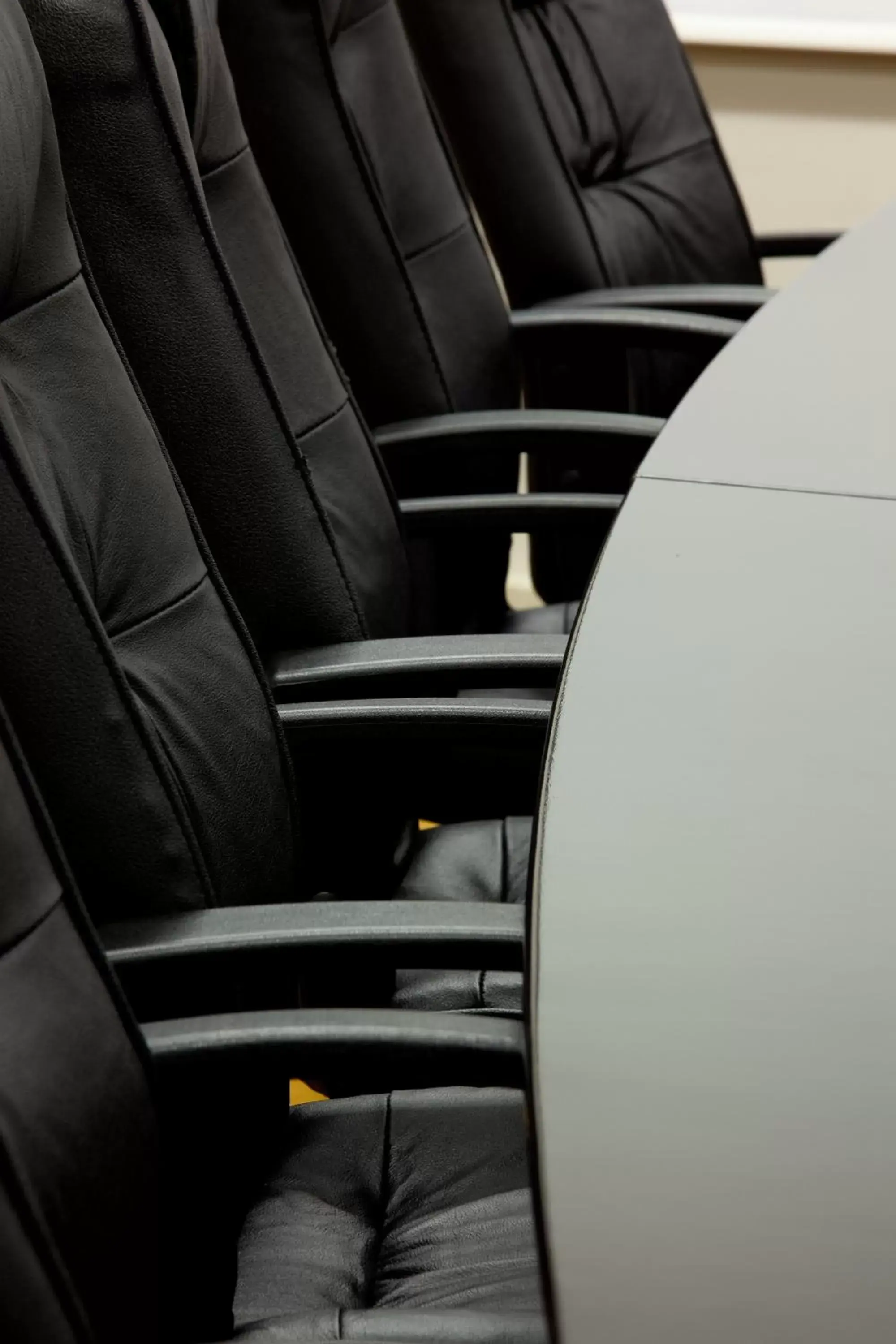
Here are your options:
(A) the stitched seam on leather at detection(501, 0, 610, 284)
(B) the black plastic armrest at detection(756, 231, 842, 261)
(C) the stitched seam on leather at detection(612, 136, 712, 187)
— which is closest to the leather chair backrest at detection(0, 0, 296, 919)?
(A) the stitched seam on leather at detection(501, 0, 610, 284)

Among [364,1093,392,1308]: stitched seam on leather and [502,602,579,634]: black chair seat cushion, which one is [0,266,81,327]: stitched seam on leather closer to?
[364,1093,392,1308]: stitched seam on leather

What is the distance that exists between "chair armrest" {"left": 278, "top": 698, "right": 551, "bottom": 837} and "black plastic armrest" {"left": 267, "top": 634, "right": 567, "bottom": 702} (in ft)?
0.09

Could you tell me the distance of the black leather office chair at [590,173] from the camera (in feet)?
5.47

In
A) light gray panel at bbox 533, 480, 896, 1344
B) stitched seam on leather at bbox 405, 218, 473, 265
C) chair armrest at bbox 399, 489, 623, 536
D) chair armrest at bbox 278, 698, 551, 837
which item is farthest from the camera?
stitched seam on leather at bbox 405, 218, 473, 265

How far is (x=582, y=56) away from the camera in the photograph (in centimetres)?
181

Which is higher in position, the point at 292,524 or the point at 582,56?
the point at 582,56

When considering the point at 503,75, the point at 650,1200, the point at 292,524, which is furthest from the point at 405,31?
the point at 650,1200

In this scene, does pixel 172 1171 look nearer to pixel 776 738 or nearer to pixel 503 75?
pixel 776 738

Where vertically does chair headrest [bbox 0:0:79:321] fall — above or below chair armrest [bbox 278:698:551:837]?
above

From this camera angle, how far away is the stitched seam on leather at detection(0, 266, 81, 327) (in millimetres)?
795

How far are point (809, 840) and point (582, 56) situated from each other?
4.62 ft

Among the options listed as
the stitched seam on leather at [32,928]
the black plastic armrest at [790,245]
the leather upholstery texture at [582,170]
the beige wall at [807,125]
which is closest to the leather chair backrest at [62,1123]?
the stitched seam on leather at [32,928]

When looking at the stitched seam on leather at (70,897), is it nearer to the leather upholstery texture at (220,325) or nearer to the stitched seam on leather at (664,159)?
the leather upholstery texture at (220,325)

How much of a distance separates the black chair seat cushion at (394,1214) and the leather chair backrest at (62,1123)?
0.46ft
